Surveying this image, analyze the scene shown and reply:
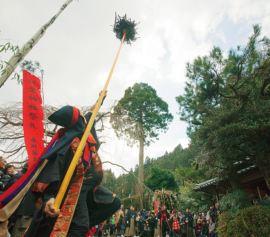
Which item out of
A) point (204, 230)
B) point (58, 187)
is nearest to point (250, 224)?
point (204, 230)

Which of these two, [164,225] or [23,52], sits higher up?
[23,52]

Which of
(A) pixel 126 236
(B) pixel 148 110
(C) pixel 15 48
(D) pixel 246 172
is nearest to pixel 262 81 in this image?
(D) pixel 246 172

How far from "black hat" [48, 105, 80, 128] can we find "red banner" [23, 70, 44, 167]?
4.76 ft

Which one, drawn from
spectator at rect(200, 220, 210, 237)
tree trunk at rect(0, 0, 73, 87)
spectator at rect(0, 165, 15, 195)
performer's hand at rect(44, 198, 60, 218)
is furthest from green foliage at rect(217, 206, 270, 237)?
tree trunk at rect(0, 0, 73, 87)

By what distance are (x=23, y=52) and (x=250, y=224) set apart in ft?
21.0

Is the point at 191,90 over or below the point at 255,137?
over

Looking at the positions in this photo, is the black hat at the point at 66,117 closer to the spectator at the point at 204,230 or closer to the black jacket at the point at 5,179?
the black jacket at the point at 5,179

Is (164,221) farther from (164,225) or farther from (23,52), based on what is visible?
(23,52)

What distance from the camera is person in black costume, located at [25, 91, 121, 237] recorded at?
1.17 meters

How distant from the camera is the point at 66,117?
145 cm

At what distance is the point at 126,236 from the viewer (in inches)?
356

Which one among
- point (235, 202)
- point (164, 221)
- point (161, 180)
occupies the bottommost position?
point (164, 221)

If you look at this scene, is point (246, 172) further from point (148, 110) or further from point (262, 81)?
point (148, 110)

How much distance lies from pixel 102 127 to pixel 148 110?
10.4 m
